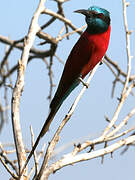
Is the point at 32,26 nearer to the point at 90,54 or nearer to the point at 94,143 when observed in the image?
the point at 90,54

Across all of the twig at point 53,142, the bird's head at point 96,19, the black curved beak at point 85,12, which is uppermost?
the black curved beak at point 85,12

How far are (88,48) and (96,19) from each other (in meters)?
0.34

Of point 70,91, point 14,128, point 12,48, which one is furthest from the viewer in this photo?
point 12,48

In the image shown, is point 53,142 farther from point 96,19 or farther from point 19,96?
point 96,19

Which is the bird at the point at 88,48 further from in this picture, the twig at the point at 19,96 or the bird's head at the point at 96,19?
the twig at the point at 19,96

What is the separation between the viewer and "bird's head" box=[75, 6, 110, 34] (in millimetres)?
4254

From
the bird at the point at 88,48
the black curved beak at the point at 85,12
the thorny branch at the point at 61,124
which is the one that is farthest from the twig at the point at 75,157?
the black curved beak at the point at 85,12

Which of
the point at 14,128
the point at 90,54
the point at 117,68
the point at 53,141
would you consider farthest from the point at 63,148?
the point at 117,68

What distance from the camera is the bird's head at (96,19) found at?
4254 mm

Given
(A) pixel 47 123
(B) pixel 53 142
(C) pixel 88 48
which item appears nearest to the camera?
(B) pixel 53 142

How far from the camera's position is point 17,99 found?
132 inches

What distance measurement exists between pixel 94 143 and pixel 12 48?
256 centimetres

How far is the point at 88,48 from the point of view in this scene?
420cm

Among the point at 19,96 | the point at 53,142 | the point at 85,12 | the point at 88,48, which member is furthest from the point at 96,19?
the point at 53,142
